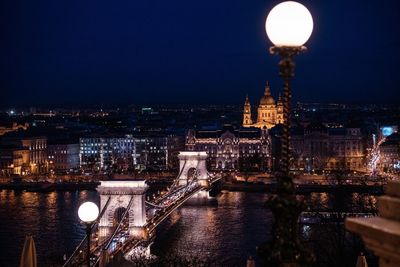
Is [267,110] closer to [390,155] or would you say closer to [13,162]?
[390,155]

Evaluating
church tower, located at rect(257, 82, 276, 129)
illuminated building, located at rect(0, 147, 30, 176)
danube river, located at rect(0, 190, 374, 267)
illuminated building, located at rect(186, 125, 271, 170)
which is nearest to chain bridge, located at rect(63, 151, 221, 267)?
danube river, located at rect(0, 190, 374, 267)

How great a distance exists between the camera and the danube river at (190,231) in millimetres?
13336

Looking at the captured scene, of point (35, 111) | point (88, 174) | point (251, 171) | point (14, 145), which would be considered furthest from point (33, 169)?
point (35, 111)

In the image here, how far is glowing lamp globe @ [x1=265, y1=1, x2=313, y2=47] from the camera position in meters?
1.80

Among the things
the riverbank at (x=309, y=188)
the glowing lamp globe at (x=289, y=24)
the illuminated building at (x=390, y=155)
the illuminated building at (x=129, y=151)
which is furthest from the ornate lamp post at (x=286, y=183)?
the illuminated building at (x=129, y=151)

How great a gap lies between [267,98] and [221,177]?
641 inches

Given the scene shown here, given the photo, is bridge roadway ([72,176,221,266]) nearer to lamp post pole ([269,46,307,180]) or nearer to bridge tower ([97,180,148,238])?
bridge tower ([97,180,148,238])

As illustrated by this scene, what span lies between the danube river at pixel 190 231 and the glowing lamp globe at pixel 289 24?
7.23 m

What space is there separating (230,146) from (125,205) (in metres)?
21.0

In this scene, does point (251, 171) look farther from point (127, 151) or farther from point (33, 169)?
point (33, 169)

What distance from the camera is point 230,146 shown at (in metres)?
36.4

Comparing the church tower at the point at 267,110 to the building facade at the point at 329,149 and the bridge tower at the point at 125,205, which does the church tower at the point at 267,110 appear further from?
A: the bridge tower at the point at 125,205

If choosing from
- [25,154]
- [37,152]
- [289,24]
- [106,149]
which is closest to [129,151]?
[106,149]

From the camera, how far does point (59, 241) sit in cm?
1562
